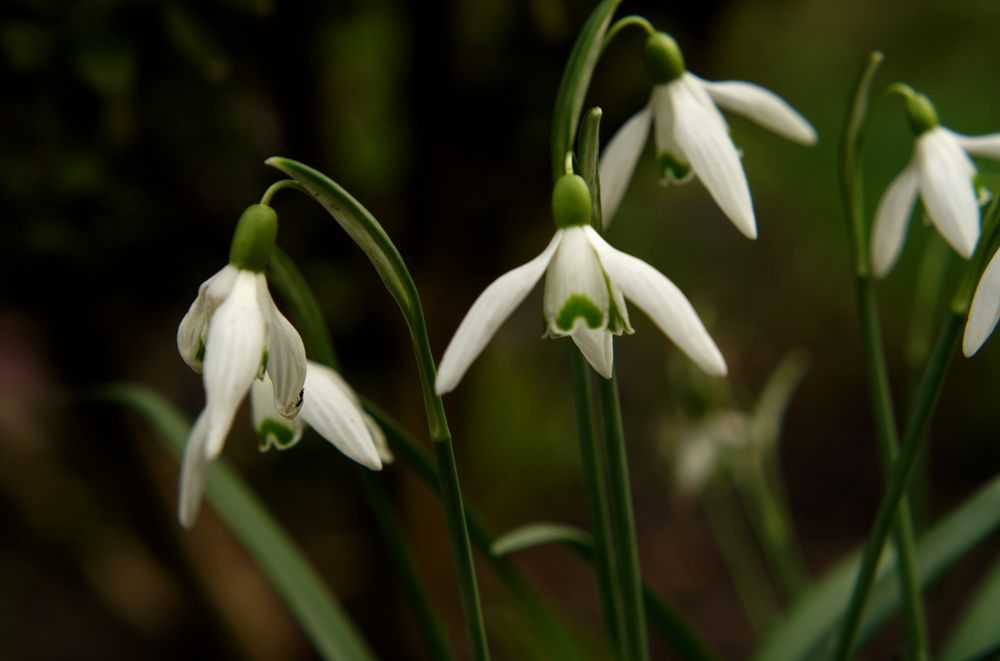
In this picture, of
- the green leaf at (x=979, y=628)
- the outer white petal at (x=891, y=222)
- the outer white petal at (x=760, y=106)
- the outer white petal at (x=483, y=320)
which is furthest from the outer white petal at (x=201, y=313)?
the green leaf at (x=979, y=628)

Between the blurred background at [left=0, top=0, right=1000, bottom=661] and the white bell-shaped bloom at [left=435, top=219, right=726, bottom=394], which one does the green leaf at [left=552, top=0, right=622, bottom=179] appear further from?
the blurred background at [left=0, top=0, right=1000, bottom=661]

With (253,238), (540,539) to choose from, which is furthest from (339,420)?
(540,539)

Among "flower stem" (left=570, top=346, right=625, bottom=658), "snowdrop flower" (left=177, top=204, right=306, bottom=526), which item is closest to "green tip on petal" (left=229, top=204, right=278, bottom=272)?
"snowdrop flower" (left=177, top=204, right=306, bottom=526)

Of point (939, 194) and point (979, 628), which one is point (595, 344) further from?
point (979, 628)

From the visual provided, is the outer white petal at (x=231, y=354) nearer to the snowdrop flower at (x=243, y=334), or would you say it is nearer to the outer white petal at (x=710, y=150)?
the snowdrop flower at (x=243, y=334)

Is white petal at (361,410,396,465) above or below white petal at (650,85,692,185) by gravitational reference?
below
